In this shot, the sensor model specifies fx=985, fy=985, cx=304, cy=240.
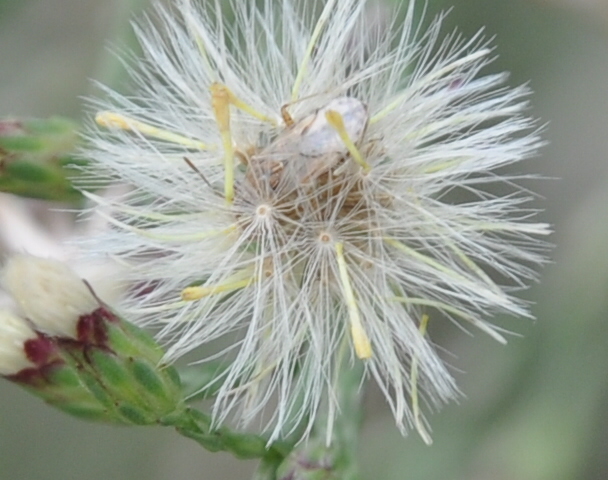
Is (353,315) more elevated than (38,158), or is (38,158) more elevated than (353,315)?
(38,158)

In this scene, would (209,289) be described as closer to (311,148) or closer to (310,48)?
(311,148)

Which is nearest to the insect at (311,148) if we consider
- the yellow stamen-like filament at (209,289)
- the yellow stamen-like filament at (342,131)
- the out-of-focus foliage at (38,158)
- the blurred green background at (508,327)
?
the yellow stamen-like filament at (342,131)

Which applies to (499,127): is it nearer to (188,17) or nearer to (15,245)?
(188,17)

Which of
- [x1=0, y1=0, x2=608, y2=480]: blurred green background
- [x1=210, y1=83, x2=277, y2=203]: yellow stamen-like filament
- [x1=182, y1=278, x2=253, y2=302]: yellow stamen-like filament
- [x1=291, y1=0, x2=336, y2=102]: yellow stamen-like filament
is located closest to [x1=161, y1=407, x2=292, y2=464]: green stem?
[x1=182, y1=278, x2=253, y2=302]: yellow stamen-like filament

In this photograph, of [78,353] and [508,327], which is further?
[508,327]

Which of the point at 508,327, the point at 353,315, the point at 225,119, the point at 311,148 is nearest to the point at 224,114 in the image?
the point at 225,119

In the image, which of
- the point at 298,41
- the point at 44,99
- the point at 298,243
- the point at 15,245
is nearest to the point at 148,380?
the point at 298,243

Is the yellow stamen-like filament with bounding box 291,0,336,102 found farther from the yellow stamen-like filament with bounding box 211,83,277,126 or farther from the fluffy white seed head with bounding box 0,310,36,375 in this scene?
the fluffy white seed head with bounding box 0,310,36,375
